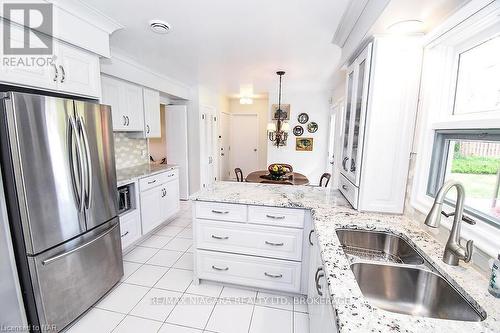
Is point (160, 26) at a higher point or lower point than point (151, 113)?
higher

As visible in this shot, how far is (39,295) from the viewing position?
1.44 m

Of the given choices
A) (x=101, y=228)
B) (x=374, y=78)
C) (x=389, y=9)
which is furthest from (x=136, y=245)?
(x=389, y=9)

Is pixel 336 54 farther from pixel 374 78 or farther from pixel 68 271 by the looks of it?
pixel 68 271

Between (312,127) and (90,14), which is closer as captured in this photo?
(90,14)

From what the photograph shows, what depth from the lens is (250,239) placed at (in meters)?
1.92

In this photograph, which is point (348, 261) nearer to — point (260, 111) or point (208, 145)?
point (208, 145)

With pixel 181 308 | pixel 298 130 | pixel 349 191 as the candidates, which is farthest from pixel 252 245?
pixel 298 130

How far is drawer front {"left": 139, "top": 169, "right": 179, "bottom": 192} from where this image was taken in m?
2.83

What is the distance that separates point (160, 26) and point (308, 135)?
414cm

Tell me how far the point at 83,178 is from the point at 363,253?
6.73ft

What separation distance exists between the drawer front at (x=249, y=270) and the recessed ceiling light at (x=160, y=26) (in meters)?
2.06

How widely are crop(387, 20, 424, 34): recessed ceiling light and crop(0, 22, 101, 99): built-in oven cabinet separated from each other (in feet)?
7.67

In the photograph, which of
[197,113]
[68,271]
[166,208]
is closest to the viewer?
[68,271]

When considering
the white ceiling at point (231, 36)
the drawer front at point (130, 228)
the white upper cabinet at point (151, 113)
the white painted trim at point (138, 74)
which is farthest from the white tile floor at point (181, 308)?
the white ceiling at point (231, 36)
